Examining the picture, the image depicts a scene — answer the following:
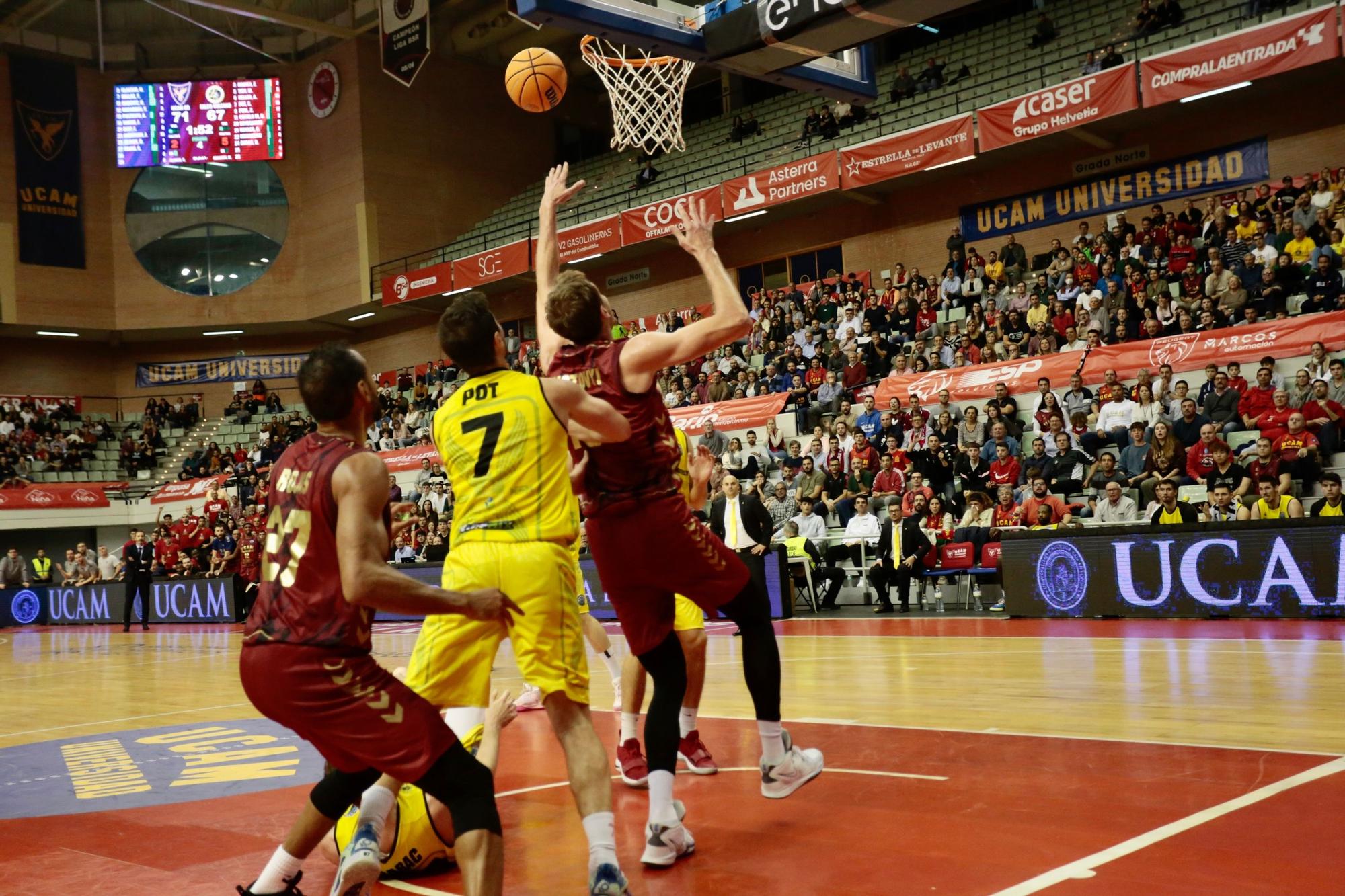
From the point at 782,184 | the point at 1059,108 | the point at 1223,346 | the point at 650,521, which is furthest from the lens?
the point at 782,184

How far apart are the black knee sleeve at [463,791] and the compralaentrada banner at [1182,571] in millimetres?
9129

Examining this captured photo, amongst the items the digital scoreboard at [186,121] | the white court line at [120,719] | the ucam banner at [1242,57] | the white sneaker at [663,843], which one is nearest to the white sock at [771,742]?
the white sneaker at [663,843]

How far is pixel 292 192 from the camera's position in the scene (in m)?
35.5

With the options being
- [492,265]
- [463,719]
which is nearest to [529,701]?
[463,719]

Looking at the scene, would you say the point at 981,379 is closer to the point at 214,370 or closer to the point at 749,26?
the point at 749,26

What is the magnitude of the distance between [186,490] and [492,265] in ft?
36.0

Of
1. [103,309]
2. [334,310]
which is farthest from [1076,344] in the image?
[103,309]

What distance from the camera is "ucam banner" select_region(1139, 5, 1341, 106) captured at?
651 inches

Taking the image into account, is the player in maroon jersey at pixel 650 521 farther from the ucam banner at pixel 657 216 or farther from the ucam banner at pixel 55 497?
the ucam banner at pixel 55 497

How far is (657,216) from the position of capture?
83.5 ft

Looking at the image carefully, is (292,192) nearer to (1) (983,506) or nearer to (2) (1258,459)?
(1) (983,506)

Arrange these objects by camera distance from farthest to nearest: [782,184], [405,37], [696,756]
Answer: [405,37] → [782,184] → [696,756]

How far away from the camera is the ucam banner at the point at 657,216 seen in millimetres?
24438

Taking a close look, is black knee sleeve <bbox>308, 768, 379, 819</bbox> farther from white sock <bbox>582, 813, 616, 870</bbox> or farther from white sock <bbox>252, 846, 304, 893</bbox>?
white sock <bbox>582, 813, 616, 870</bbox>
